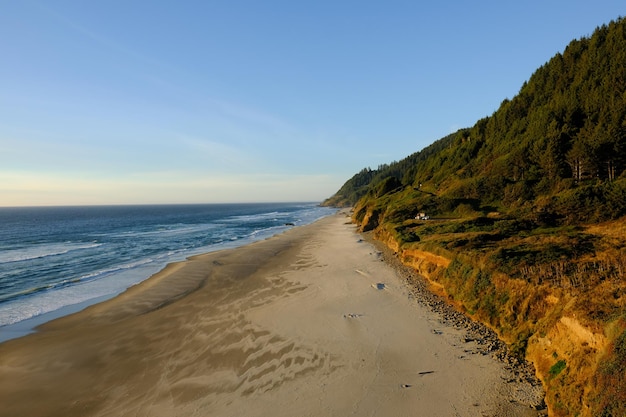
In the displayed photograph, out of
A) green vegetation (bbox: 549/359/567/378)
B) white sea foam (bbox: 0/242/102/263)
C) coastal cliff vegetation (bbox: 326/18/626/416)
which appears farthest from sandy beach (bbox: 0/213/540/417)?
white sea foam (bbox: 0/242/102/263)

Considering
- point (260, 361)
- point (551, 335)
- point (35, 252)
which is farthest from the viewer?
point (35, 252)

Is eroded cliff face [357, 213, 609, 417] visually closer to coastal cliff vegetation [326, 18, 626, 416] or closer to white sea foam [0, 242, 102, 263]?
coastal cliff vegetation [326, 18, 626, 416]

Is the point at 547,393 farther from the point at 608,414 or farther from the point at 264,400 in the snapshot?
the point at 264,400

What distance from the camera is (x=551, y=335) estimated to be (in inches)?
450

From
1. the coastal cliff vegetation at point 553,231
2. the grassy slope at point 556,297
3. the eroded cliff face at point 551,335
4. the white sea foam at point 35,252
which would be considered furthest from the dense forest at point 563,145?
the white sea foam at point 35,252

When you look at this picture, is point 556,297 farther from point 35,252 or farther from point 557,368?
point 35,252

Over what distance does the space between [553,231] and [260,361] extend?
1066 inches

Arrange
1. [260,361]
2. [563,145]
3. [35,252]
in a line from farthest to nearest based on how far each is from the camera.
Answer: [563,145] → [35,252] → [260,361]

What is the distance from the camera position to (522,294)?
1431cm

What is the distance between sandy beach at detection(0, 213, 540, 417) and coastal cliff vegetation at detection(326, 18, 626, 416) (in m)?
2.35

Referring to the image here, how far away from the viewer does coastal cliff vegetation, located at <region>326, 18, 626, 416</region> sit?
9789mm

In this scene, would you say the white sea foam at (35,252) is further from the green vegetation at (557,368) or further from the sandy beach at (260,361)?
the green vegetation at (557,368)

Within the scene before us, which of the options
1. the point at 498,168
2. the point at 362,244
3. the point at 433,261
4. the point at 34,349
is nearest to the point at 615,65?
the point at 498,168

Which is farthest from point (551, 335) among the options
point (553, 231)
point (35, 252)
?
point (35, 252)
